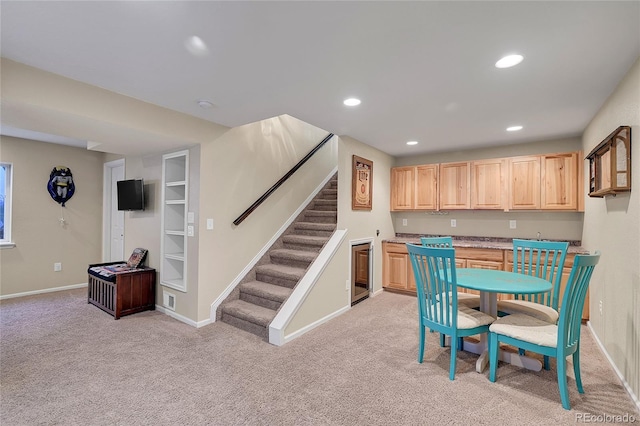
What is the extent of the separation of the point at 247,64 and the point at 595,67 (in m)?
2.54

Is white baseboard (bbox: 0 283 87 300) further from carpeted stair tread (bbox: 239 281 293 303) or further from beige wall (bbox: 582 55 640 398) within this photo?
beige wall (bbox: 582 55 640 398)

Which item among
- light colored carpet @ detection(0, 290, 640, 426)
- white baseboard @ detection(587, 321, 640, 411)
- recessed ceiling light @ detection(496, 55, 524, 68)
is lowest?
light colored carpet @ detection(0, 290, 640, 426)

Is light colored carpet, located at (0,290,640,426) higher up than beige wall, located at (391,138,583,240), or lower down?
lower down

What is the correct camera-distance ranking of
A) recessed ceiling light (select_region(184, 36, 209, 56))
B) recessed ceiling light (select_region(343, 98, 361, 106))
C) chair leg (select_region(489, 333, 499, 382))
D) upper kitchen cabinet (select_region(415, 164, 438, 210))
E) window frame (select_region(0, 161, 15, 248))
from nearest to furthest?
recessed ceiling light (select_region(184, 36, 209, 56)), chair leg (select_region(489, 333, 499, 382)), recessed ceiling light (select_region(343, 98, 361, 106)), window frame (select_region(0, 161, 15, 248)), upper kitchen cabinet (select_region(415, 164, 438, 210))

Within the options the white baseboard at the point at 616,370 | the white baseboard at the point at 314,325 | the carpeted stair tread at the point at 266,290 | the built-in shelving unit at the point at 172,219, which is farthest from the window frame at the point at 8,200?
the white baseboard at the point at 616,370

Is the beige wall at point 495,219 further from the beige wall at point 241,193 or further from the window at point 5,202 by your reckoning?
the window at point 5,202

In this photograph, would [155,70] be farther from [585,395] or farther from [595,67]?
[585,395]

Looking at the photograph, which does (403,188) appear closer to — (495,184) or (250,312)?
(495,184)

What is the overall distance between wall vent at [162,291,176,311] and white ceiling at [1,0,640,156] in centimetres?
232

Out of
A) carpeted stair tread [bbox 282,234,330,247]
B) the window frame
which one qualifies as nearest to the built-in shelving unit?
carpeted stair tread [bbox 282,234,330,247]

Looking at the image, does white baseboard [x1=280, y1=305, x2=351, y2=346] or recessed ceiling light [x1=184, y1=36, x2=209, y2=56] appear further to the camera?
white baseboard [x1=280, y1=305, x2=351, y2=346]

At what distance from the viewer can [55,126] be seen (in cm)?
276

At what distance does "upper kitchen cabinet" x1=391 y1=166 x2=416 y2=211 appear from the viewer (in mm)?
5141

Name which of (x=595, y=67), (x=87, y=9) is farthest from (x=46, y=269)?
(x=595, y=67)
